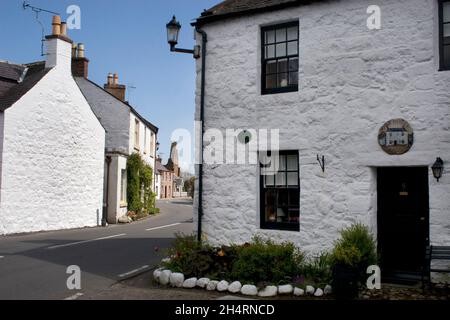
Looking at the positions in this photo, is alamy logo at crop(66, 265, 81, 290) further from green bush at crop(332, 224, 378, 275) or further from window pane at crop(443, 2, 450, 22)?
window pane at crop(443, 2, 450, 22)

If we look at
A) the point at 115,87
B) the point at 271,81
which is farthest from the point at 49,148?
the point at 271,81

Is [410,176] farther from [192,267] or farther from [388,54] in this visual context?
[192,267]

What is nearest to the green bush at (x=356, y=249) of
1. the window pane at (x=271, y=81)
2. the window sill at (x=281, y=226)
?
the window sill at (x=281, y=226)

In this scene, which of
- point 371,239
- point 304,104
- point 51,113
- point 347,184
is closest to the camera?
point 371,239

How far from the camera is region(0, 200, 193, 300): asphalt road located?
8.34 m

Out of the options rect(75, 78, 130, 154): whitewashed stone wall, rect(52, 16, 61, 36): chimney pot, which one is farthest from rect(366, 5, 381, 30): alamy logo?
rect(75, 78, 130, 154): whitewashed stone wall

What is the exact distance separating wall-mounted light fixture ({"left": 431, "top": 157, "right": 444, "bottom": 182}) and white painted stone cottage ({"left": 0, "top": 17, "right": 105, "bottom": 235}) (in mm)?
14573

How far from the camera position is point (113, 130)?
25.9 meters

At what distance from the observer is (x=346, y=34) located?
29.7 ft

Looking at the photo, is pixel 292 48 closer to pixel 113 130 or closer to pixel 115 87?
pixel 113 130

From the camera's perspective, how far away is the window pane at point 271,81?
32.7ft

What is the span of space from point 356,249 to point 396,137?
2.24 meters

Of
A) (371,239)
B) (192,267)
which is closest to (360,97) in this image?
(371,239)

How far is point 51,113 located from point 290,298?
14.7 meters
